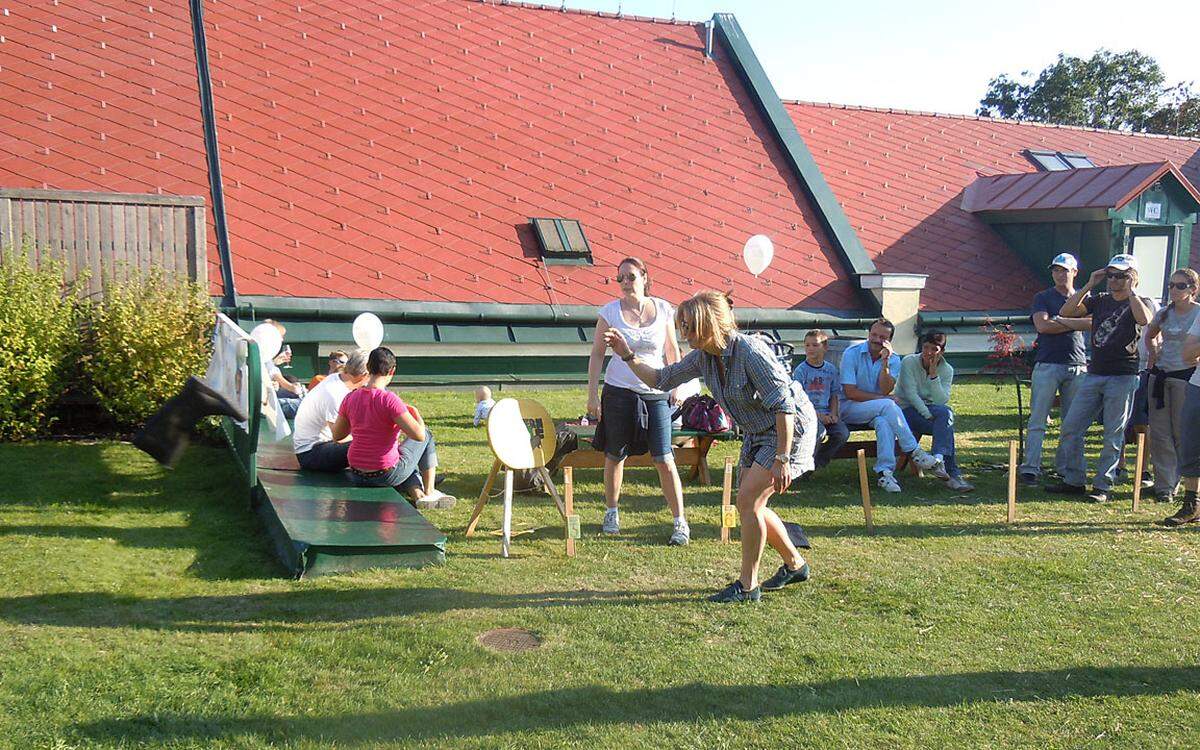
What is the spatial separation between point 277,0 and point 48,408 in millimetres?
9238

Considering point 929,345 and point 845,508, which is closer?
point 845,508

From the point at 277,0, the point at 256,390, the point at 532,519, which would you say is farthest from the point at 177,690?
the point at 277,0

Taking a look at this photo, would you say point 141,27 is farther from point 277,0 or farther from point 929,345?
point 929,345

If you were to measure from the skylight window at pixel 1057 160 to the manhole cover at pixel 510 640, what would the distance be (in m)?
19.9

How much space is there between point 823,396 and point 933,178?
1296 centimetres

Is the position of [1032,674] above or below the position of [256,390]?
below

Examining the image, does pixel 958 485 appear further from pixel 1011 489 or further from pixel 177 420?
pixel 177 420

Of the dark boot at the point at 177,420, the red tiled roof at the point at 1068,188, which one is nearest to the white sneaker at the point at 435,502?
the dark boot at the point at 177,420

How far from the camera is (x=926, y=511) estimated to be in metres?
8.71

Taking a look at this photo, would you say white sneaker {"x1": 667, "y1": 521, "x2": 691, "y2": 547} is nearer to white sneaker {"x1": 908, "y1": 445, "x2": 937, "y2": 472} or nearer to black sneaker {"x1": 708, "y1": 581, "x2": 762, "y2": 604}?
black sneaker {"x1": 708, "y1": 581, "x2": 762, "y2": 604}

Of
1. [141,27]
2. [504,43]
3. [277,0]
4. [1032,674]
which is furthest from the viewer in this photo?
[504,43]

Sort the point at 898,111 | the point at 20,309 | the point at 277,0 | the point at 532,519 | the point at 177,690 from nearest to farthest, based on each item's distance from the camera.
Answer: the point at 177,690, the point at 532,519, the point at 20,309, the point at 277,0, the point at 898,111

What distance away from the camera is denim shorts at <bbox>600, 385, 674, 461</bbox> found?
Result: 7453mm

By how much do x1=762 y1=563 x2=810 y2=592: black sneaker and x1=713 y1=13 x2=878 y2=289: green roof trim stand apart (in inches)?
429
